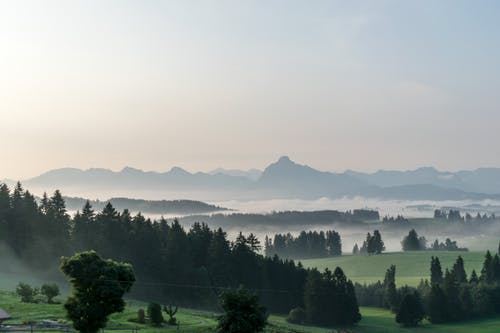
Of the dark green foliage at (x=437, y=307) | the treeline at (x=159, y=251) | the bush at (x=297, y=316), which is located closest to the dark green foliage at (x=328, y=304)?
the treeline at (x=159, y=251)

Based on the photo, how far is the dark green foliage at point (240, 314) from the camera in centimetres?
6450

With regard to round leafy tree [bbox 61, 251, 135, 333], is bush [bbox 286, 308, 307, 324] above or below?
below

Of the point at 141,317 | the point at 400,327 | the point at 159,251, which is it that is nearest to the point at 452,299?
the point at 400,327

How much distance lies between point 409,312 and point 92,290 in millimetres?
87848

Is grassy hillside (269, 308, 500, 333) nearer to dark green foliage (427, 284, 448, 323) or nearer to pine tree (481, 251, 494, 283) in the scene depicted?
dark green foliage (427, 284, 448, 323)

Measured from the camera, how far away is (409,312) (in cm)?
13338

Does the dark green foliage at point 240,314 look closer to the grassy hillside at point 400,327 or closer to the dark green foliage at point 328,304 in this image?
the grassy hillside at point 400,327

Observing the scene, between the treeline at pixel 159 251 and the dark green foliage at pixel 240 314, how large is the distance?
60783mm

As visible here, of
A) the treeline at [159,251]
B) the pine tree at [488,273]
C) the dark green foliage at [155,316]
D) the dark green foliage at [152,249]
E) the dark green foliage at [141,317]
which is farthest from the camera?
the pine tree at [488,273]

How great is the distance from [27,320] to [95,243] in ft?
200

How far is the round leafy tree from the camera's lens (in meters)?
65.2

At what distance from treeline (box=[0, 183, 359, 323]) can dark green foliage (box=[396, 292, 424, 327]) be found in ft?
34.1

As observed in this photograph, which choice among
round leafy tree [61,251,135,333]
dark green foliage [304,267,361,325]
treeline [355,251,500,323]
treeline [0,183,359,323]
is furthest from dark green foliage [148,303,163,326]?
treeline [355,251,500,323]

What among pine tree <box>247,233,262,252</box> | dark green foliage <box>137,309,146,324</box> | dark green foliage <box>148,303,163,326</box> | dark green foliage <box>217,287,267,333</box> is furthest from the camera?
pine tree <box>247,233,262,252</box>
